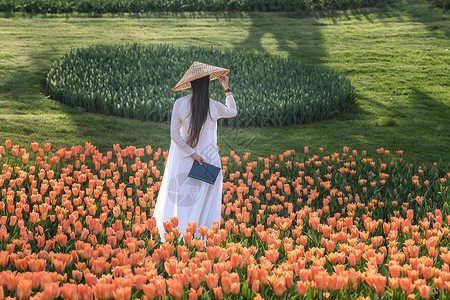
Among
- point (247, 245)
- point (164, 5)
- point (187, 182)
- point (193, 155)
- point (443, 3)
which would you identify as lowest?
point (247, 245)

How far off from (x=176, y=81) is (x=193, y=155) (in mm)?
5722

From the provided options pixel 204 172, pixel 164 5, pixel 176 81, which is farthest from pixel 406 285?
pixel 164 5

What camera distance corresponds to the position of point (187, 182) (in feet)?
17.4

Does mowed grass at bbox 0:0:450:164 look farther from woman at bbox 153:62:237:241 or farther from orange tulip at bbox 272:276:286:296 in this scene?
orange tulip at bbox 272:276:286:296

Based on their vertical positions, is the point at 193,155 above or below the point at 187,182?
above

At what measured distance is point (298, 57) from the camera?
531 inches

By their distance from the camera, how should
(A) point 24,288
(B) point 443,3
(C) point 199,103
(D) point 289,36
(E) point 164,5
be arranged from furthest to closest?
1. (E) point 164,5
2. (D) point 289,36
3. (B) point 443,3
4. (C) point 199,103
5. (A) point 24,288

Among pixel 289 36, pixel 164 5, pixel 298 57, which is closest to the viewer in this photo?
pixel 298 57

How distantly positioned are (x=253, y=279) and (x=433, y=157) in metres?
6.05

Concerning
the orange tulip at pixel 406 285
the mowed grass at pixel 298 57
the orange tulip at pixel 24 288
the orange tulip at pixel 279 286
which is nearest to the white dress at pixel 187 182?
the orange tulip at pixel 279 286

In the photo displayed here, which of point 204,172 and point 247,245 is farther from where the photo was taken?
point 204,172

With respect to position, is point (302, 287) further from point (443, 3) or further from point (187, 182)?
point (443, 3)

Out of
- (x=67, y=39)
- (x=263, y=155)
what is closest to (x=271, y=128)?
(x=263, y=155)

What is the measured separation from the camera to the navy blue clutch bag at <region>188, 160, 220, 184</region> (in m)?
5.18
